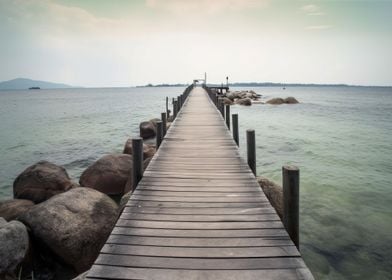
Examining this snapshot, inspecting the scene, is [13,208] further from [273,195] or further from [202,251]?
[273,195]

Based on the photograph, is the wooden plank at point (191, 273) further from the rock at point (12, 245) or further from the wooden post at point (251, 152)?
the wooden post at point (251, 152)

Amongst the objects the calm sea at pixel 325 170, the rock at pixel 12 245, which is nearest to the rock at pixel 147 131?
the calm sea at pixel 325 170

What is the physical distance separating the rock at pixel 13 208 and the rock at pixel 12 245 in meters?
2.06

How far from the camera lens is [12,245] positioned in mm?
4828

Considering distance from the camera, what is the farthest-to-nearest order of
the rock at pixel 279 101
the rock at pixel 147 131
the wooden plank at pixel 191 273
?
1. the rock at pixel 279 101
2. the rock at pixel 147 131
3. the wooden plank at pixel 191 273

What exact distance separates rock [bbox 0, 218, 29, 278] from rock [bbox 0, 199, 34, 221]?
6.75 feet

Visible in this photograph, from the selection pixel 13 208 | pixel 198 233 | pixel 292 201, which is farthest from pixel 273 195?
pixel 13 208

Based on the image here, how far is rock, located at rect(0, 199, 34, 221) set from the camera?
22.5ft

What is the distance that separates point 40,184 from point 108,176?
2017mm

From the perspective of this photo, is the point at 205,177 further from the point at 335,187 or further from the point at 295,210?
the point at 335,187

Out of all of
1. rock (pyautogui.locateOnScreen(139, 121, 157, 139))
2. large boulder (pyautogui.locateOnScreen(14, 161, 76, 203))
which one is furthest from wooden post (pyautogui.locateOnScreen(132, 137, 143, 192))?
rock (pyautogui.locateOnScreen(139, 121, 157, 139))

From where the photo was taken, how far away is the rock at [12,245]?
4.71m

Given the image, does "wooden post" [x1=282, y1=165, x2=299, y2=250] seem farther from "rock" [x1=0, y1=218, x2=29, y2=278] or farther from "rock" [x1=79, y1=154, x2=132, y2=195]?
"rock" [x1=79, y1=154, x2=132, y2=195]

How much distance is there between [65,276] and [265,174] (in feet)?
30.5
